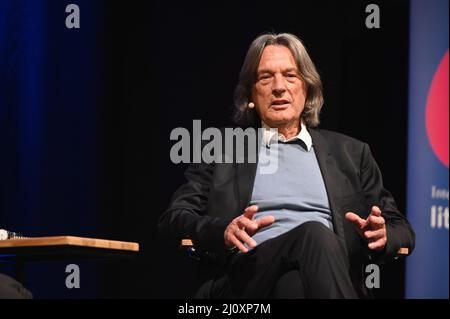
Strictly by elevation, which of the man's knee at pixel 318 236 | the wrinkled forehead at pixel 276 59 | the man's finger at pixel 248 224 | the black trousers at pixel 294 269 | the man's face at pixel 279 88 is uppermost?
the wrinkled forehead at pixel 276 59

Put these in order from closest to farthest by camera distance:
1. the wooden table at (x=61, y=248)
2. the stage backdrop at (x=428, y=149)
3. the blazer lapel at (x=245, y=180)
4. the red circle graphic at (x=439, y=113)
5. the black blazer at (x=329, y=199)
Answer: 1. the wooden table at (x=61, y=248)
2. the black blazer at (x=329, y=199)
3. the blazer lapel at (x=245, y=180)
4. the stage backdrop at (x=428, y=149)
5. the red circle graphic at (x=439, y=113)

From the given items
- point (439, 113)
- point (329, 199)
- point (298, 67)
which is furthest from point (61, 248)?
point (439, 113)

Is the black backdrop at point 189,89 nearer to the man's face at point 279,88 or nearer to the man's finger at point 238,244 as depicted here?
the man's face at point 279,88

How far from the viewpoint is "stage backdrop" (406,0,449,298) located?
13.9 ft

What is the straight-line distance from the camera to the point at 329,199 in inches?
117

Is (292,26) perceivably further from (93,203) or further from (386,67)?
(93,203)

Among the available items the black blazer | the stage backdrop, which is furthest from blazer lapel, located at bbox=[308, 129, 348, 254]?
the stage backdrop

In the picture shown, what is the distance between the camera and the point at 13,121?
3525mm

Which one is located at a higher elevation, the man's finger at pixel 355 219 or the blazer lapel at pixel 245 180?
the blazer lapel at pixel 245 180

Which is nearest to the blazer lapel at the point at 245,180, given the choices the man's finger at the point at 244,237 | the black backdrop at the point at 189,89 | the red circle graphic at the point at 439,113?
the man's finger at the point at 244,237

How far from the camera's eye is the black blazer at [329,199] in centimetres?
282

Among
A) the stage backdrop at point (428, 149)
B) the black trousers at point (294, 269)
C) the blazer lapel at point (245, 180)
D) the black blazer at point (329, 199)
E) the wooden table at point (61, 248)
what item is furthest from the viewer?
the stage backdrop at point (428, 149)

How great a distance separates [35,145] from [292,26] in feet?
5.07
